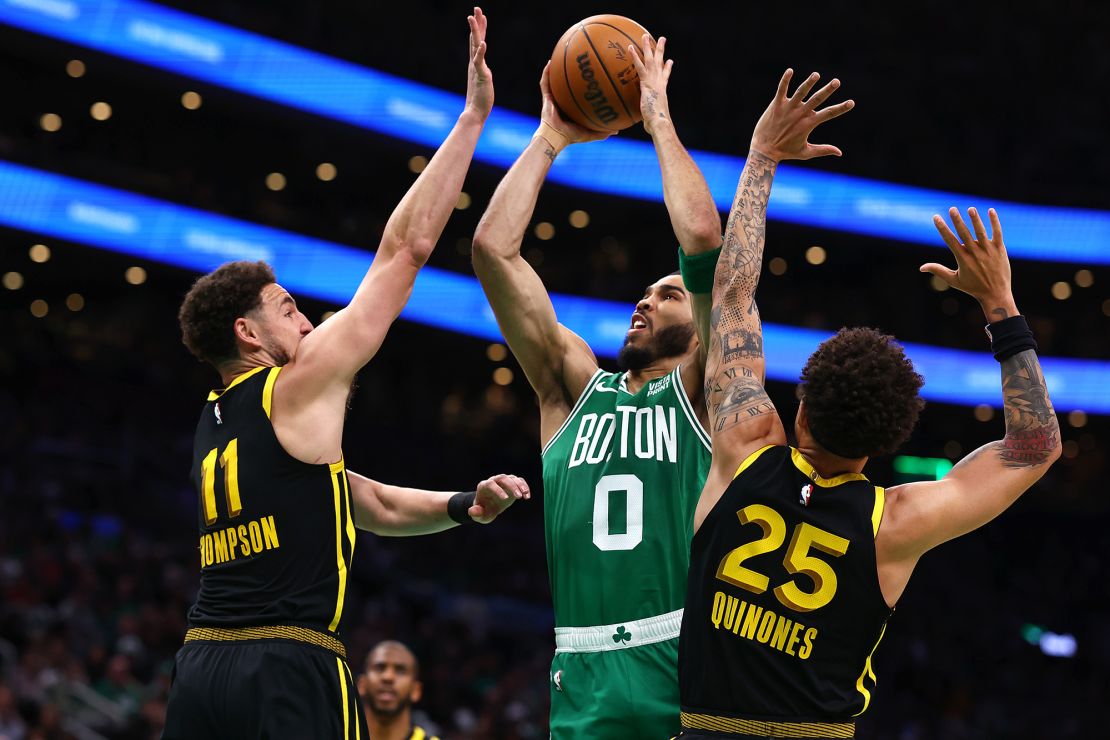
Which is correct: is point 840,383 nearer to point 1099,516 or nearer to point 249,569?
point 249,569

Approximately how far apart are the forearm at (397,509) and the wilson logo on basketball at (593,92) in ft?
5.41

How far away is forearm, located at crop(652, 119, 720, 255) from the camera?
4.05 m

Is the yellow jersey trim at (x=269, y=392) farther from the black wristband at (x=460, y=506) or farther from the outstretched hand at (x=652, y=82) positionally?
the outstretched hand at (x=652, y=82)

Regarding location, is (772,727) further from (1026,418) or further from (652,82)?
(652,82)

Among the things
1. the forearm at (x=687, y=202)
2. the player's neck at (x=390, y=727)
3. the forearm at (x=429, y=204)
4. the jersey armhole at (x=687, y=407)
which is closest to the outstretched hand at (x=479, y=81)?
the forearm at (x=429, y=204)

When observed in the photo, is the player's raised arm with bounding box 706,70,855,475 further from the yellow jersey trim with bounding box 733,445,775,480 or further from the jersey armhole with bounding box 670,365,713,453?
the jersey armhole with bounding box 670,365,713,453

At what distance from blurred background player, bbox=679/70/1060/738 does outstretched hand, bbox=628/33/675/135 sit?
1.19m

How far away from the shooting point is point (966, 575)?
2700cm

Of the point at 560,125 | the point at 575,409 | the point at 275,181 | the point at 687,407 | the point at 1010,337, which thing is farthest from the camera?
the point at 275,181

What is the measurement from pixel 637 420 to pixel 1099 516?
2667 cm

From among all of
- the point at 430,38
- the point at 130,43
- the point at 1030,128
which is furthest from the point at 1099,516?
the point at 130,43

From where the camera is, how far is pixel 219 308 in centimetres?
425

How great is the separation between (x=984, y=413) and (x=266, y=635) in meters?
25.2

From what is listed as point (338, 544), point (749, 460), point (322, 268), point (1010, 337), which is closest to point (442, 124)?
point (322, 268)
